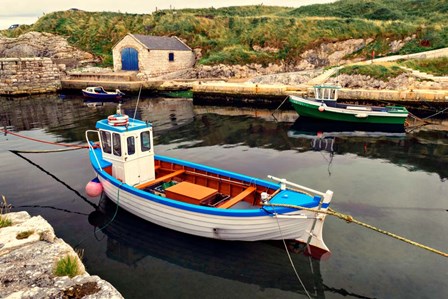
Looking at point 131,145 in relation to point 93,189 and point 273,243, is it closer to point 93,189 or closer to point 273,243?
point 93,189

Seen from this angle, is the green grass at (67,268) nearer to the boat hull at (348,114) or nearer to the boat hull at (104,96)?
the boat hull at (348,114)

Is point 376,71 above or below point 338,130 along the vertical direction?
above

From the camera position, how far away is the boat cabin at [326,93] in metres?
25.5

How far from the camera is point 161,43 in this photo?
4572 cm

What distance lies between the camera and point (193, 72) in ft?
149

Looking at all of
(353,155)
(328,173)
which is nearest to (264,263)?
(328,173)

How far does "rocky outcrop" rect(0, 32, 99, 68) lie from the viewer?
173 ft

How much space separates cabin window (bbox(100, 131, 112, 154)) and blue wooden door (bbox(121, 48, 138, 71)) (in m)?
35.2

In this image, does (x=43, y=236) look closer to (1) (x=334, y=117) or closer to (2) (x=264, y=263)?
(2) (x=264, y=263)

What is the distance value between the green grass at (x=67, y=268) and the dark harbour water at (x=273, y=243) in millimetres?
1660

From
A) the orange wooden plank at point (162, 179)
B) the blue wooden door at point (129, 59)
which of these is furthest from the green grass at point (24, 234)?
the blue wooden door at point (129, 59)

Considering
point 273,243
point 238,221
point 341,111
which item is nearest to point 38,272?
point 238,221

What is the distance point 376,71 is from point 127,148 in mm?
29502

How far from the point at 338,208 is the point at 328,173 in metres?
3.71
